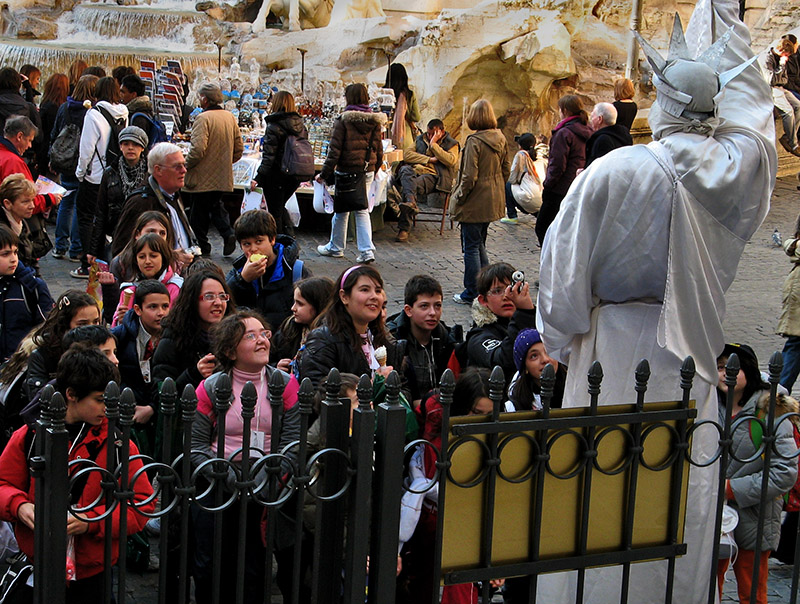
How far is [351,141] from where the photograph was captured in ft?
34.3

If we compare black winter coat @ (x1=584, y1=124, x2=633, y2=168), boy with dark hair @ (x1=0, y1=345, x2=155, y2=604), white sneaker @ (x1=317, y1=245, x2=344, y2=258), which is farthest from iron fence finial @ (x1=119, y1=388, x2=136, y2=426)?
white sneaker @ (x1=317, y1=245, x2=344, y2=258)

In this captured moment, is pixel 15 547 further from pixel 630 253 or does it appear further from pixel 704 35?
pixel 704 35

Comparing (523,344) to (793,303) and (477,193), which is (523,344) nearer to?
(793,303)

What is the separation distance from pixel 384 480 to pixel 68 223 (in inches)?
331

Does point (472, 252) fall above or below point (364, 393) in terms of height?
below

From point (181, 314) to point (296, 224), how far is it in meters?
6.54

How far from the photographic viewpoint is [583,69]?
54.8ft

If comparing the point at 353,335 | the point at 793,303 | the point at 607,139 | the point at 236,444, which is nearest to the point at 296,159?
the point at 607,139

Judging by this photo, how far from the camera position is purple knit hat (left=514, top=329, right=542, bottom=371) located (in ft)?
16.1

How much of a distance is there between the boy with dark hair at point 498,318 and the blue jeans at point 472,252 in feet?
12.0

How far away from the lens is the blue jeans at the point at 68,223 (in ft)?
33.6

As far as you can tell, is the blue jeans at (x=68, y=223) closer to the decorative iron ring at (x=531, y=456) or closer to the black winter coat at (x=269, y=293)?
the black winter coat at (x=269, y=293)

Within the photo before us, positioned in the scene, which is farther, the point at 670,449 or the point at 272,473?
the point at 670,449

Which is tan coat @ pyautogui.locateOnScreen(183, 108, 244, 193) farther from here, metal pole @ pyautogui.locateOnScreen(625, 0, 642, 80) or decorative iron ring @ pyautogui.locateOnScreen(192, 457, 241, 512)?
decorative iron ring @ pyautogui.locateOnScreen(192, 457, 241, 512)
